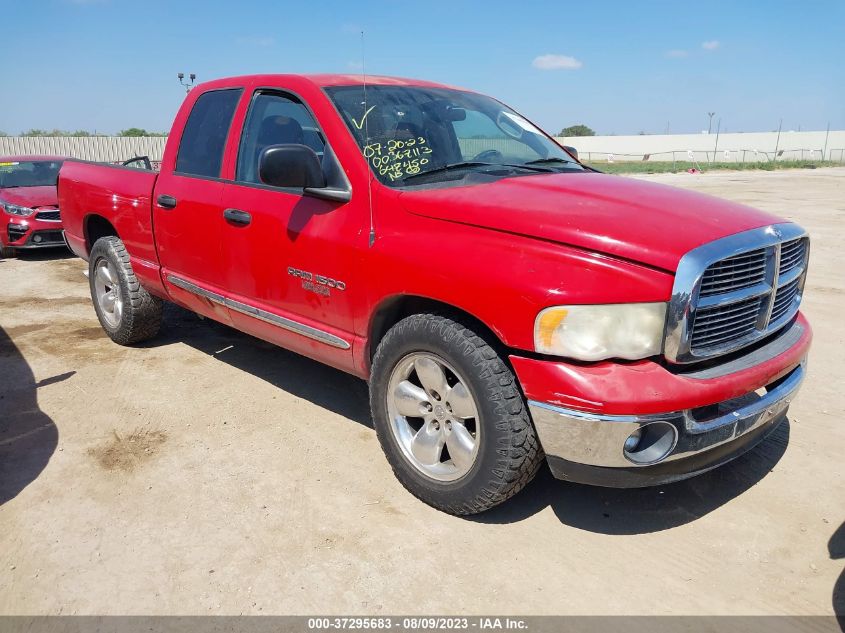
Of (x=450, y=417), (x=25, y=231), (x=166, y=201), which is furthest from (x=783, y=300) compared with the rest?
(x=25, y=231)

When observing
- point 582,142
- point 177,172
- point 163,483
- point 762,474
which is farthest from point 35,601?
point 582,142

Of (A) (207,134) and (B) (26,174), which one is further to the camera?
(B) (26,174)

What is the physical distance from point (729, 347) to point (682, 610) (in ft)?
3.36

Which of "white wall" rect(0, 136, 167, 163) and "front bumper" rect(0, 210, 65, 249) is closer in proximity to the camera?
"front bumper" rect(0, 210, 65, 249)

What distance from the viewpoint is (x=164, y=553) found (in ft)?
9.20

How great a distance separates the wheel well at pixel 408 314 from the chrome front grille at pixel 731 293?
2.28ft

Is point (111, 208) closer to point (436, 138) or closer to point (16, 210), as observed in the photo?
point (436, 138)

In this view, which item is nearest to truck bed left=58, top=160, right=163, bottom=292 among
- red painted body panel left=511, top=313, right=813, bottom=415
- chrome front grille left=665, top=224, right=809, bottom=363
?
red painted body panel left=511, top=313, right=813, bottom=415

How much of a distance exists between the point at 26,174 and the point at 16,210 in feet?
4.54

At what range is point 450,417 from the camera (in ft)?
9.69

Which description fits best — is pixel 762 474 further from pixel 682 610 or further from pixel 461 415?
pixel 461 415

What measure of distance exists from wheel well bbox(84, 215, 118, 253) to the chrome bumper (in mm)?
4397

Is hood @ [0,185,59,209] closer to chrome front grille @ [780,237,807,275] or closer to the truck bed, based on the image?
the truck bed

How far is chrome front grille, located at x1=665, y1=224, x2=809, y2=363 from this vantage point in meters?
2.43
